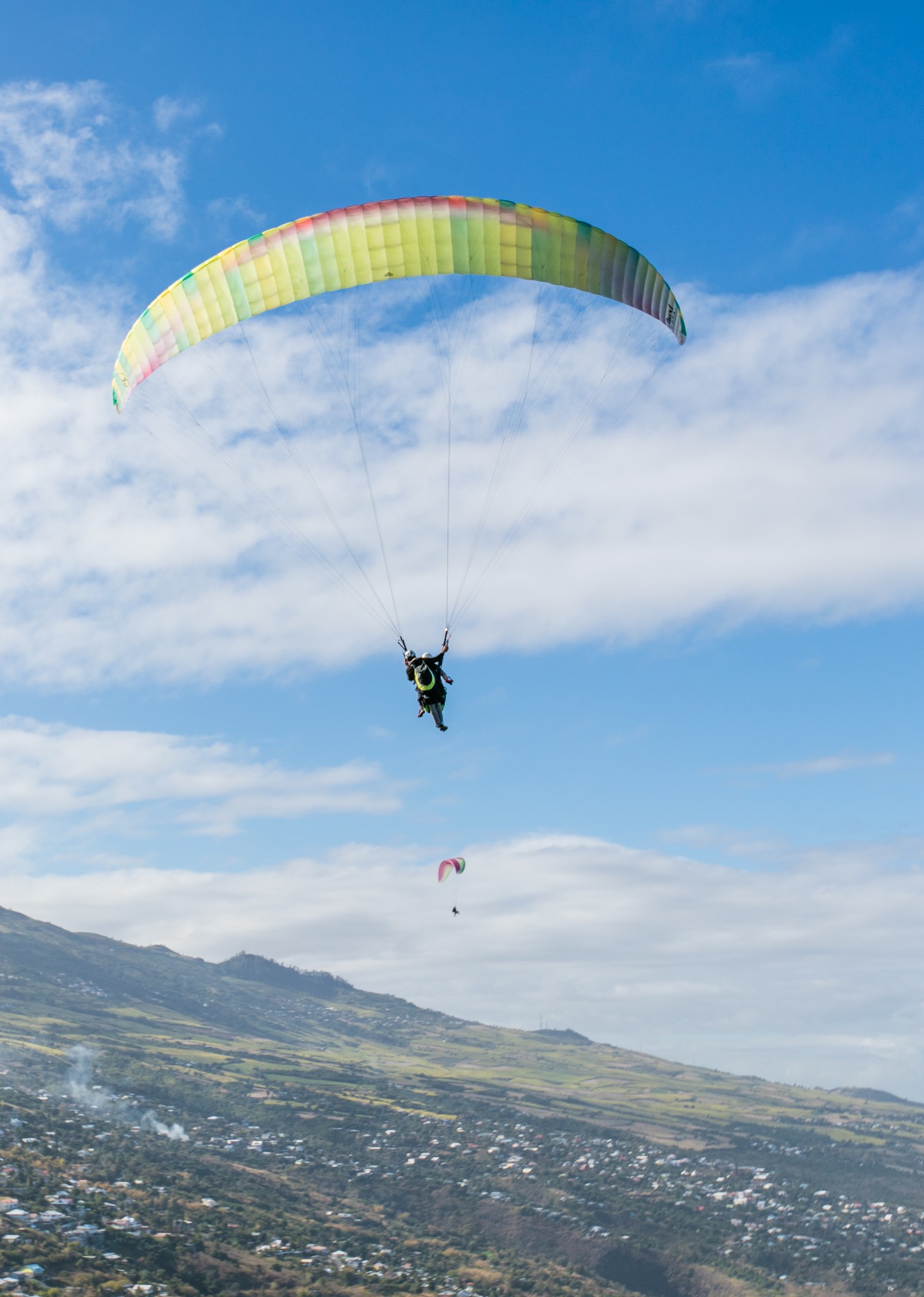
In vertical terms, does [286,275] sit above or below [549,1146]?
above

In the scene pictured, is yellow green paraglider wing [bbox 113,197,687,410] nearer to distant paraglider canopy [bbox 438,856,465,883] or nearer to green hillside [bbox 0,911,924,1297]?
distant paraglider canopy [bbox 438,856,465,883]

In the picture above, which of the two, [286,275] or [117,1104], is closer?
[286,275]

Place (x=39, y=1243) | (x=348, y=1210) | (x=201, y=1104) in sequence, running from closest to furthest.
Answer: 1. (x=39, y=1243)
2. (x=348, y=1210)
3. (x=201, y=1104)

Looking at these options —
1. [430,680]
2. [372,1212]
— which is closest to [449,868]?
[430,680]

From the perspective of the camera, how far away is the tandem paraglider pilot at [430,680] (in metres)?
35.9

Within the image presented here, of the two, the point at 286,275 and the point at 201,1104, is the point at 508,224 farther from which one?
the point at 201,1104

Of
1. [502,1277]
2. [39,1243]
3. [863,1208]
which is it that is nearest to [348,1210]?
[502,1277]

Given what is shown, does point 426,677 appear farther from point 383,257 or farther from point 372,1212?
point 372,1212

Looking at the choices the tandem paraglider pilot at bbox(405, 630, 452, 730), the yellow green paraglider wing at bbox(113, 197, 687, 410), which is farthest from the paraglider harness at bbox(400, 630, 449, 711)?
the yellow green paraglider wing at bbox(113, 197, 687, 410)

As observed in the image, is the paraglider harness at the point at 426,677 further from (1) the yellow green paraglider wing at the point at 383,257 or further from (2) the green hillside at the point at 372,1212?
(2) the green hillside at the point at 372,1212

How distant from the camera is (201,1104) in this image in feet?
646

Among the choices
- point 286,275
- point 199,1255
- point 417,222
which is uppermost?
point 417,222

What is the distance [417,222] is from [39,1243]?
99.2 metres

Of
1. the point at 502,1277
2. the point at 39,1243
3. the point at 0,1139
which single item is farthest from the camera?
the point at 0,1139
